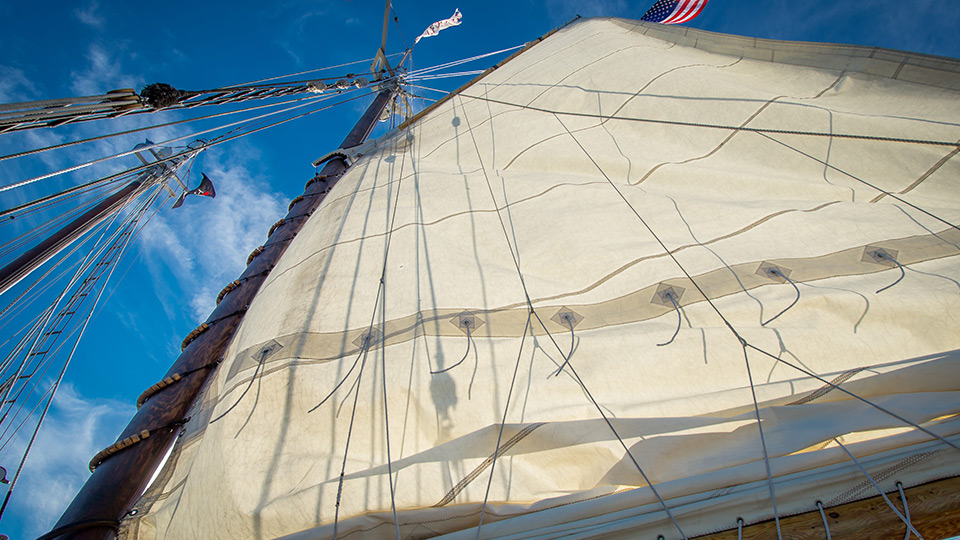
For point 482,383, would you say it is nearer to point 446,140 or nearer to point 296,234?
point 296,234

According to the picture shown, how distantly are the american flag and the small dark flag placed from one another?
909cm

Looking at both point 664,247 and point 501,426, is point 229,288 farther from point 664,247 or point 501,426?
point 664,247

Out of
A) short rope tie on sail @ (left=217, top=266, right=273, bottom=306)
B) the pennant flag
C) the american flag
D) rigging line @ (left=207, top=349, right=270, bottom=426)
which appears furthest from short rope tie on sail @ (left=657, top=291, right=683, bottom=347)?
the pennant flag

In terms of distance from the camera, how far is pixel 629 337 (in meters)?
2.34

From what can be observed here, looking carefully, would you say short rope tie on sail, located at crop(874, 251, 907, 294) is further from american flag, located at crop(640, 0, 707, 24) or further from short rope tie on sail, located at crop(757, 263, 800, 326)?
american flag, located at crop(640, 0, 707, 24)

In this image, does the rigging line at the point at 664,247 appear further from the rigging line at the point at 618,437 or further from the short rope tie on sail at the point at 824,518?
the short rope tie on sail at the point at 824,518

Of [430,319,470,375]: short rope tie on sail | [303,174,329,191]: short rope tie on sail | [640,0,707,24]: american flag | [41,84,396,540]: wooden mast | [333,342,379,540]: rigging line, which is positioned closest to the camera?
[333,342,379,540]: rigging line

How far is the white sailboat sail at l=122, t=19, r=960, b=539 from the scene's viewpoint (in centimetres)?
148

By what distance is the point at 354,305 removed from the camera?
2.97m

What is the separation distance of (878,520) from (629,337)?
1262mm

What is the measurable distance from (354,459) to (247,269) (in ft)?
8.79

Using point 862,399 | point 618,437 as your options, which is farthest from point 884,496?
point 618,437

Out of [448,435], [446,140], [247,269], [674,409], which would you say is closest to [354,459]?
[448,435]

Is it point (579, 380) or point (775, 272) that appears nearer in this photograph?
point (579, 380)
